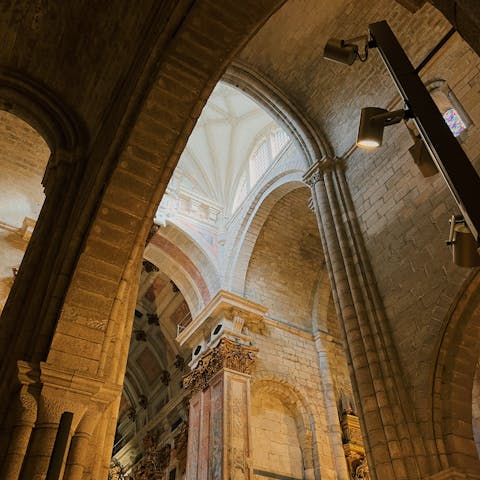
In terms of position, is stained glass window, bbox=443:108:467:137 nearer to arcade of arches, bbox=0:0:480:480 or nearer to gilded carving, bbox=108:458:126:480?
arcade of arches, bbox=0:0:480:480

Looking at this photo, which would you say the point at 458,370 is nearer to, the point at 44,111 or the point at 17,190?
the point at 44,111

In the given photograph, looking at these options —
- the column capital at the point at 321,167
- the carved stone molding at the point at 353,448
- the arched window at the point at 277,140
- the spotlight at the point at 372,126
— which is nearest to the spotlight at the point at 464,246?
the spotlight at the point at 372,126

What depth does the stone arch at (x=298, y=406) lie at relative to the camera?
10531 mm

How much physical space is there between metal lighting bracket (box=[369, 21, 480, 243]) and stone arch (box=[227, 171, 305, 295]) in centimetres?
970

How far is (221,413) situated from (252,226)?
5.17 meters

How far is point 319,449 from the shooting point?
1048 centimetres

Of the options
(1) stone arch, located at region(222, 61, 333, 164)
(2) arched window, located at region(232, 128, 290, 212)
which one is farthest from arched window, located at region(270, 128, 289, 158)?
(1) stone arch, located at region(222, 61, 333, 164)

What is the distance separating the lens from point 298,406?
1116 cm

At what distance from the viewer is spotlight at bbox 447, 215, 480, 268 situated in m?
2.34

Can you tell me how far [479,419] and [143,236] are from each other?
765 centimetres

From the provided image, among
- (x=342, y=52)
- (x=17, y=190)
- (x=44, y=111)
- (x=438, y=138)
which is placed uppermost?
(x=17, y=190)

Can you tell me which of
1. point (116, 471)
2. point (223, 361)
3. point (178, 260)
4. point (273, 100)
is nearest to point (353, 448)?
point (223, 361)

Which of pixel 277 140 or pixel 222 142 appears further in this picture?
pixel 222 142

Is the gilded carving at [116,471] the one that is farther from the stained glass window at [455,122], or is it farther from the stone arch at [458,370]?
the stained glass window at [455,122]
